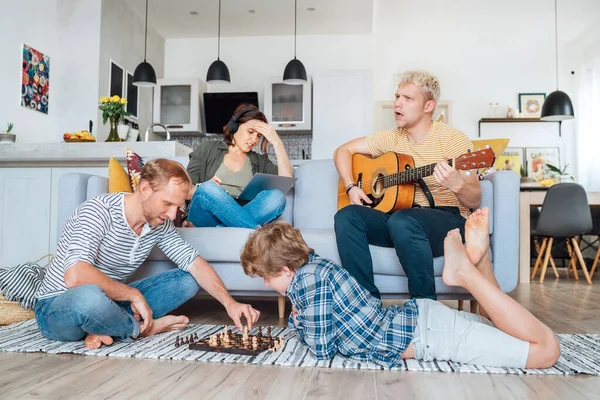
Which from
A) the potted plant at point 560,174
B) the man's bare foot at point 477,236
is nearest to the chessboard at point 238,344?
the man's bare foot at point 477,236

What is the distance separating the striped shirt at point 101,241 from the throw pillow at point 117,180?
642mm

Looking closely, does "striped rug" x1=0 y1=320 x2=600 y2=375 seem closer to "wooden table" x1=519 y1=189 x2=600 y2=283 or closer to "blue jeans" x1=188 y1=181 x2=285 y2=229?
"blue jeans" x1=188 y1=181 x2=285 y2=229

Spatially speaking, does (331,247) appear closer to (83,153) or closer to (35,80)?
(83,153)

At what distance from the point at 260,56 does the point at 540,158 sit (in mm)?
3757

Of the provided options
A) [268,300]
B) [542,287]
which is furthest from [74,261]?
[542,287]

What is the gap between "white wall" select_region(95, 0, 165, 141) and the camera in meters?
5.30

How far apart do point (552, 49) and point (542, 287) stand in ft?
13.3

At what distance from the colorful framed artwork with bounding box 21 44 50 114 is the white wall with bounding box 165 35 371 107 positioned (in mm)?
1960

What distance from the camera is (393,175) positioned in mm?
2316

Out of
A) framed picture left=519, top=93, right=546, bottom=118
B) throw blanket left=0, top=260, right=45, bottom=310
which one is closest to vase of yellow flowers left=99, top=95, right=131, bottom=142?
throw blanket left=0, top=260, right=45, bottom=310

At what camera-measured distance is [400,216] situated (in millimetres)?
2080

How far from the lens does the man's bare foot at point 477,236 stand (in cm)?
175

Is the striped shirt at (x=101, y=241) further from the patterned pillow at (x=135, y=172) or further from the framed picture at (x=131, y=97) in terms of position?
the framed picture at (x=131, y=97)

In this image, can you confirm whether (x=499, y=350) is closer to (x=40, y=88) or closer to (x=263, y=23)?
(x=40, y=88)
